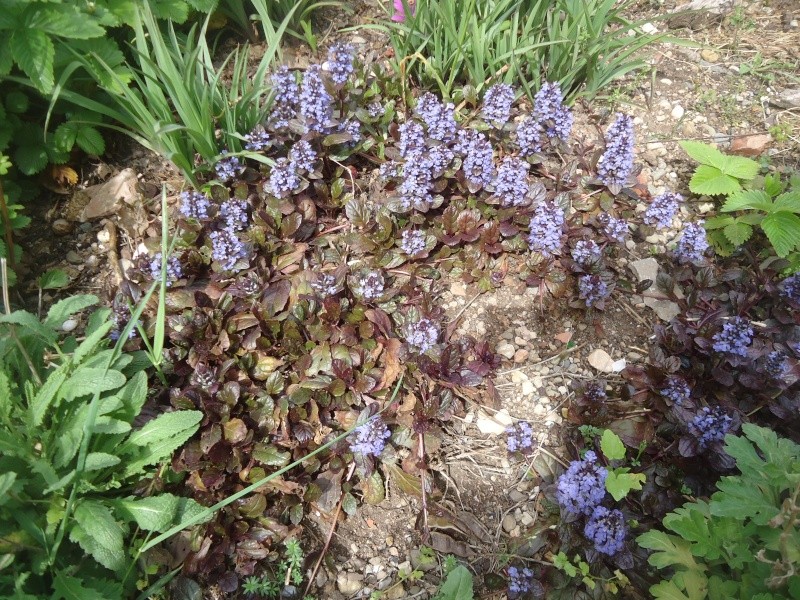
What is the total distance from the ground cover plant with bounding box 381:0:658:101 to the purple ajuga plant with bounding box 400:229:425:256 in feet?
2.94

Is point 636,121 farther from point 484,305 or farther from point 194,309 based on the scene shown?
point 194,309

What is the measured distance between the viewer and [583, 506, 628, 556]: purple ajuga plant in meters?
2.02

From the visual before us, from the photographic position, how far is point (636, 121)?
322 cm

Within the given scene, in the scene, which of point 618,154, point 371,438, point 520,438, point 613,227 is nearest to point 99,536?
point 371,438

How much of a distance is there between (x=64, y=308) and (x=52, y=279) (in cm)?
44

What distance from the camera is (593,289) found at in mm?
2518

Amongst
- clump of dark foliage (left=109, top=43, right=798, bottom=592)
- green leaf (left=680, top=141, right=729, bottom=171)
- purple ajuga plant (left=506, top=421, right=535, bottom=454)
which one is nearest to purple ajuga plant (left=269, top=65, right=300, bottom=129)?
clump of dark foliage (left=109, top=43, right=798, bottom=592)

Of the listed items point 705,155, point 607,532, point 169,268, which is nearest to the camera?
point 607,532

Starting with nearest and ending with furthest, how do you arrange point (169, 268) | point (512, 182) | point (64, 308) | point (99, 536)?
→ point (99, 536)
point (64, 308)
point (169, 268)
point (512, 182)

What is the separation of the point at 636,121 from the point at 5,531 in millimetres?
3413

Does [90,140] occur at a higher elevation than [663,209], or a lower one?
higher

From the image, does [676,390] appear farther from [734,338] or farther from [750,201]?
[750,201]

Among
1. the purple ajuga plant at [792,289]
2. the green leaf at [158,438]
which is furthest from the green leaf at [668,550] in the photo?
the green leaf at [158,438]

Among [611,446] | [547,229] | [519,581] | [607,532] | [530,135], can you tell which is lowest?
[519,581]
